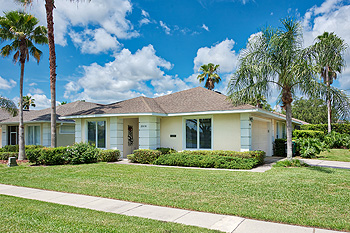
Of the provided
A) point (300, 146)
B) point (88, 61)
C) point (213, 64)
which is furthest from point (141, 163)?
point (213, 64)

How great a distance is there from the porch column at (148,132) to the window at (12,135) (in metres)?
15.8

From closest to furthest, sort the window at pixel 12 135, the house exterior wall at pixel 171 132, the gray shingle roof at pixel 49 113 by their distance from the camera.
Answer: the house exterior wall at pixel 171 132 → the gray shingle roof at pixel 49 113 → the window at pixel 12 135

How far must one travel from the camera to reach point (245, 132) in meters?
13.8

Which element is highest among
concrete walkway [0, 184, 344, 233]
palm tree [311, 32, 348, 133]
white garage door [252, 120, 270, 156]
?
palm tree [311, 32, 348, 133]

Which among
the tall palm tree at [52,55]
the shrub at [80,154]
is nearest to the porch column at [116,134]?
the shrub at [80,154]

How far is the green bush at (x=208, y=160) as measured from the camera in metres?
12.3

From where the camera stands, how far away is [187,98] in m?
17.8

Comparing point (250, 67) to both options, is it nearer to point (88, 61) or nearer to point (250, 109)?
point (250, 109)

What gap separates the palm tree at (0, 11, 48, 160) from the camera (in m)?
16.6

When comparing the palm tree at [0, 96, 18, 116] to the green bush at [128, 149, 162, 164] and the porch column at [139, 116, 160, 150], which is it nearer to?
the porch column at [139, 116, 160, 150]

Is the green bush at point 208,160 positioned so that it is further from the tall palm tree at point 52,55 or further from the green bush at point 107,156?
the tall palm tree at point 52,55

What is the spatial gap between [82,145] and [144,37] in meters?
9.84

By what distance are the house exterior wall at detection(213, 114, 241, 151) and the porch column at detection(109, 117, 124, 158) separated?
619 cm

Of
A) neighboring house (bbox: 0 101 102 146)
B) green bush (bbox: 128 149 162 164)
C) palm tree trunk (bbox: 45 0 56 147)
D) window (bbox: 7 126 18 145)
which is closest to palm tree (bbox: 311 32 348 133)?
green bush (bbox: 128 149 162 164)
